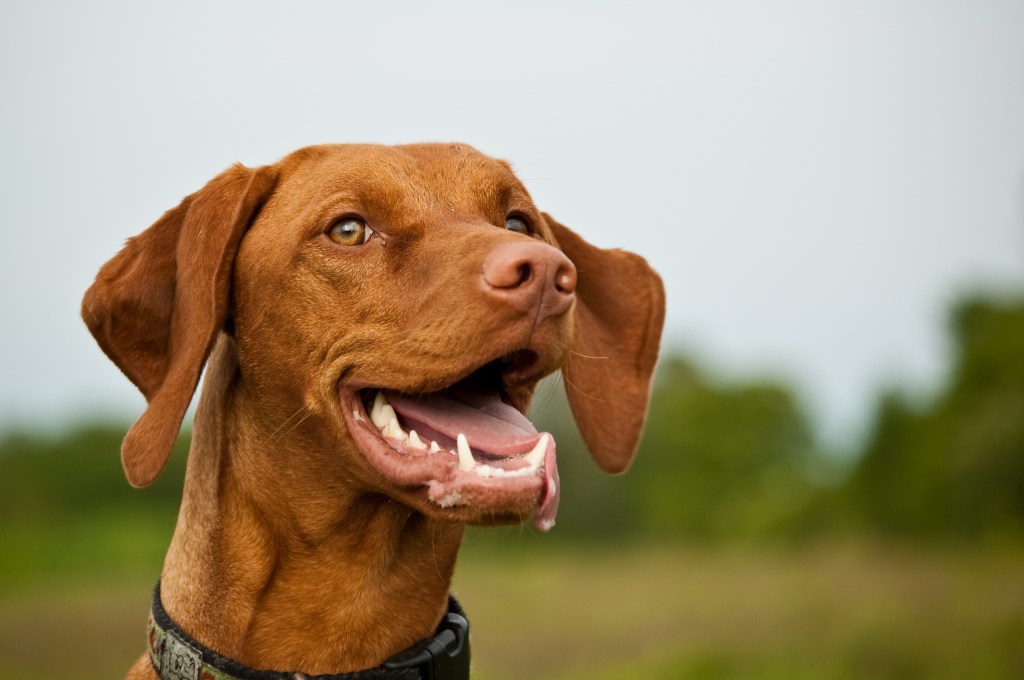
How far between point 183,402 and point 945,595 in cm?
1307

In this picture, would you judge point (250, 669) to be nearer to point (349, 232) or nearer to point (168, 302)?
point (168, 302)

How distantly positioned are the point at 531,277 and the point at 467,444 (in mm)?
534

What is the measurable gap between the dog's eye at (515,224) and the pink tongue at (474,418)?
Answer: 2.50ft

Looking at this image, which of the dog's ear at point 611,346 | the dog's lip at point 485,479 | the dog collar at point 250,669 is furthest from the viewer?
the dog's ear at point 611,346

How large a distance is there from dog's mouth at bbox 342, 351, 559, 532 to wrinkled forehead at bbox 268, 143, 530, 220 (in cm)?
62

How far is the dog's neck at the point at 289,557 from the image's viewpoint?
Result: 3836 millimetres

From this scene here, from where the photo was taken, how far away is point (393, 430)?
384 centimetres

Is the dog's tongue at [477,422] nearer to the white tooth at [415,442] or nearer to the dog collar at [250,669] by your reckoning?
the white tooth at [415,442]

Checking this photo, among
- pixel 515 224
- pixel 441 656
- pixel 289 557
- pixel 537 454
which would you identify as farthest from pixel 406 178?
pixel 441 656

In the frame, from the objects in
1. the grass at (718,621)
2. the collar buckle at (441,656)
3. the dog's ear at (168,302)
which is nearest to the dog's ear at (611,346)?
the collar buckle at (441,656)

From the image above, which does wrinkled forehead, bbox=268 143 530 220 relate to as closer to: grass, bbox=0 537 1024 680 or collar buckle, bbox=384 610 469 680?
collar buckle, bbox=384 610 469 680

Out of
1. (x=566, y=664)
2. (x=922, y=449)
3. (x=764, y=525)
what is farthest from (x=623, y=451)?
(x=764, y=525)

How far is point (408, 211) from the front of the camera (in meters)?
4.07

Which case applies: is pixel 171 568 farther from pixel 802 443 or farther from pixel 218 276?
pixel 802 443
